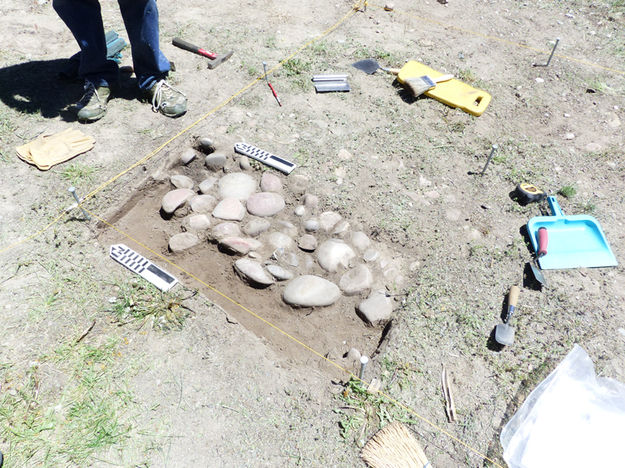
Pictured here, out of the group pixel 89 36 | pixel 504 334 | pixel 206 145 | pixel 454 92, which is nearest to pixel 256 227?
pixel 206 145

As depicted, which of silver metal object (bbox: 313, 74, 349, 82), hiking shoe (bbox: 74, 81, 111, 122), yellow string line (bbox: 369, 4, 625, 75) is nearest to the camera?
hiking shoe (bbox: 74, 81, 111, 122)

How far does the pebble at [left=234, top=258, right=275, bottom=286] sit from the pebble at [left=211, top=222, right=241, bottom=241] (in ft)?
0.88

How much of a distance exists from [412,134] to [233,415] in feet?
9.52

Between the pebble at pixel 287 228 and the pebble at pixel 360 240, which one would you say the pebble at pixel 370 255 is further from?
the pebble at pixel 287 228

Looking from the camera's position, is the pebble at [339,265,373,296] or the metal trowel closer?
the metal trowel

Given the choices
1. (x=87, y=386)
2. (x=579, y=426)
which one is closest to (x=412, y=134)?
(x=579, y=426)

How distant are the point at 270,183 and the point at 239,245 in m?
0.68

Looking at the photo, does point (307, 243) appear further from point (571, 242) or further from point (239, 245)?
point (571, 242)

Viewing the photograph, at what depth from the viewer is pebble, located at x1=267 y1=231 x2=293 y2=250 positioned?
316 centimetres

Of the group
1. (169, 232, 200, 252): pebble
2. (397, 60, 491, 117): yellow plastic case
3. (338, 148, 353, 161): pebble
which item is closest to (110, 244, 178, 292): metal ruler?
(169, 232, 200, 252): pebble

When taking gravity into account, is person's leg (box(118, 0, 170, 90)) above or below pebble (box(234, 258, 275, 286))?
above

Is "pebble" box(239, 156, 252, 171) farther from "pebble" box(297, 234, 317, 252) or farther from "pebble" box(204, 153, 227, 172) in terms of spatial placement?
"pebble" box(297, 234, 317, 252)

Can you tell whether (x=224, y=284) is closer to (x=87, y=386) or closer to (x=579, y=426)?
(x=87, y=386)

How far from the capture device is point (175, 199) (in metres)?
3.40
